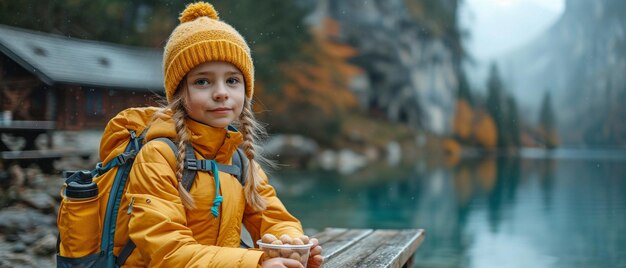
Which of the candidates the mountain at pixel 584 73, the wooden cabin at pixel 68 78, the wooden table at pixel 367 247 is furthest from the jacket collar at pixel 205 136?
the mountain at pixel 584 73

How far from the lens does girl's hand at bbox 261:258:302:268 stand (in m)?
1.30

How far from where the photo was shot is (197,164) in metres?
1.49

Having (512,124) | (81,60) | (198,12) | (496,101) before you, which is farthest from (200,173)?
(496,101)

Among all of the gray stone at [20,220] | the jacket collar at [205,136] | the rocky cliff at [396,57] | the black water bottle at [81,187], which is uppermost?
the rocky cliff at [396,57]

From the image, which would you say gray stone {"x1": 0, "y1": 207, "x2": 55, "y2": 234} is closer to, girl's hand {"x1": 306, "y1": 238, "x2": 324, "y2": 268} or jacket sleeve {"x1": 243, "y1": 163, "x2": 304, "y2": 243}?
jacket sleeve {"x1": 243, "y1": 163, "x2": 304, "y2": 243}

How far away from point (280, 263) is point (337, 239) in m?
1.27

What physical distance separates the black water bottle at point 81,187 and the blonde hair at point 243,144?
0.19 meters

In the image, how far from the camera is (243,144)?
1645mm

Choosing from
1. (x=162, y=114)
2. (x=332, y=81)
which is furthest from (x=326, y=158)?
(x=162, y=114)

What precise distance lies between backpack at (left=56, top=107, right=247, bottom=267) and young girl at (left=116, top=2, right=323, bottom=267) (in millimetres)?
30

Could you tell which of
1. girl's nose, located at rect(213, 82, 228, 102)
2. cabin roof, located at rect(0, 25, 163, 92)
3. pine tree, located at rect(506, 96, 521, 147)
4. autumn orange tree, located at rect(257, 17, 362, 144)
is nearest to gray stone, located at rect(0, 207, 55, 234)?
cabin roof, located at rect(0, 25, 163, 92)

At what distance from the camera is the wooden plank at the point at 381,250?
6.53 feet

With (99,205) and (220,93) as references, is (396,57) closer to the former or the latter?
(220,93)

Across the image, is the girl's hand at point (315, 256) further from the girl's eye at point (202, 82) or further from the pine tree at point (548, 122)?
the pine tree at point (548, 122)
